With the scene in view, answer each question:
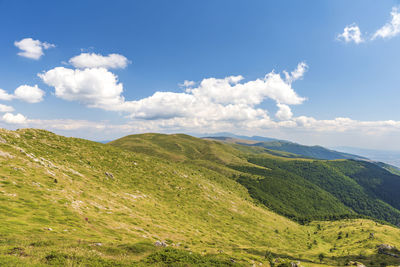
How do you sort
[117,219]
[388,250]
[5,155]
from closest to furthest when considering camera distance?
[117,219]
[5,155]
[388,250]

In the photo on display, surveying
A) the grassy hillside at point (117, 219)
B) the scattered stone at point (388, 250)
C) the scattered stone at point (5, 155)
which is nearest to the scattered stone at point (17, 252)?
the grassy hillside at point (117, 219)

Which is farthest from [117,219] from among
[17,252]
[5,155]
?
[5,155]

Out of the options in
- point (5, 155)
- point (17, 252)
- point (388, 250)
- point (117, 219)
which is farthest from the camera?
point (388, 250)

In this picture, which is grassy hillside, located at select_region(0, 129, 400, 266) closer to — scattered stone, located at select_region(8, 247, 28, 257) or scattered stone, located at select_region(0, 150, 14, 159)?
scattered stone, located at select_region(8, 247, 28, 257)

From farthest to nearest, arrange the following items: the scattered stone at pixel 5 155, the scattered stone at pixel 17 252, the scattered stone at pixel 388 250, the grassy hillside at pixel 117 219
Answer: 1. the scattered stone at pixel 388 250
2. the scattered stone at pixel 5 155
3. the grassy hillside at pixel 117 219
4. the scattered stone at pixel 17 252

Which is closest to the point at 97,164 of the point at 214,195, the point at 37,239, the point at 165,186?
the point at 165,186

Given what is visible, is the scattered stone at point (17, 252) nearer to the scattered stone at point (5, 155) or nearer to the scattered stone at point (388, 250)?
the scattered stone at point (5, 155)

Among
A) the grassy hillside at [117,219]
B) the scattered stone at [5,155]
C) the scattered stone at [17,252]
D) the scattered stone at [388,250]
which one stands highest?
the scattered stone at [5,155]

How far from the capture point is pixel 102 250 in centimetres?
1950

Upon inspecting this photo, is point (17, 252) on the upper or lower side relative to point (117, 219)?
upper

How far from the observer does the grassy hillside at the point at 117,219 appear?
1902 cm

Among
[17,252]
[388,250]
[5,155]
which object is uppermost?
[5,155]

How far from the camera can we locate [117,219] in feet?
116

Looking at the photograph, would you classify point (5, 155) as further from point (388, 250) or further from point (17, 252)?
point (388, 250)
